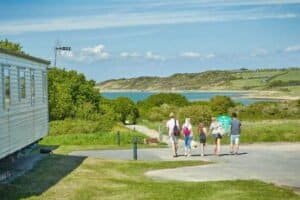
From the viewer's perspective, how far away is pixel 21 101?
21.4 metres

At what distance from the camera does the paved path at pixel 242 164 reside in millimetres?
21859

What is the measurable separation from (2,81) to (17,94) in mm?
2115

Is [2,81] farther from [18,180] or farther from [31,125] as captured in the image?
[31,125]

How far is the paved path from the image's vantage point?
21.9 m

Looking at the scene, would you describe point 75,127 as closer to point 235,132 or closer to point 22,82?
point 235,132

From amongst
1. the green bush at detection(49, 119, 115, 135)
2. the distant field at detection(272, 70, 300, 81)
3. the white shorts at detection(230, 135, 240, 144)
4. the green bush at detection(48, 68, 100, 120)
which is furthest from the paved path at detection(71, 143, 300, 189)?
the distant field at detection(272, 70, 300, 81)

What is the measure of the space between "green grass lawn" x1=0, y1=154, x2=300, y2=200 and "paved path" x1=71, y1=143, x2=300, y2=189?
125 centimetres

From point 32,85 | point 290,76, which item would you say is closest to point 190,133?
point 32,85

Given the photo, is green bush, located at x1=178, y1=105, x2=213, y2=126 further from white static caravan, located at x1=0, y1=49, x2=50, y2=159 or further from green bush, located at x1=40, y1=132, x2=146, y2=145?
white static caravan, located at x1=0, y1=49, x2=50, y2=159

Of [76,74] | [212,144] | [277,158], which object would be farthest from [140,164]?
[76,74]

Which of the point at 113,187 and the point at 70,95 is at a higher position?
the point at 70,95

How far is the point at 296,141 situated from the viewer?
38.2m

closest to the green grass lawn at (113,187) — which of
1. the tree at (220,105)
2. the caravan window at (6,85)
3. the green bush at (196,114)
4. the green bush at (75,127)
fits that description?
Result: the caravan window at (6,85)

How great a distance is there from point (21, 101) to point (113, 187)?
4.42 metres
